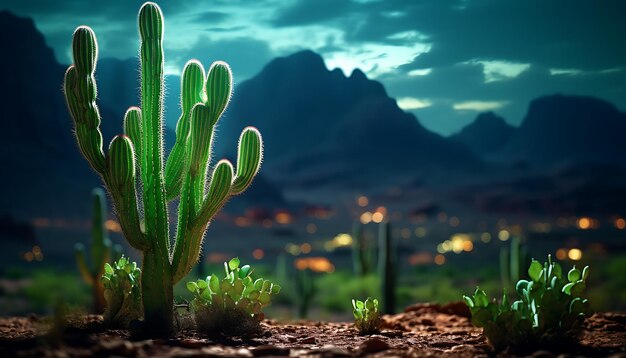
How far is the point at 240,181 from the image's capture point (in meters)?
4.88

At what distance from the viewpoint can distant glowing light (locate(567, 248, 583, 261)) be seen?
1362 centimetres

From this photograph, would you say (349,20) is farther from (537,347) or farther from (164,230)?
(537,347)

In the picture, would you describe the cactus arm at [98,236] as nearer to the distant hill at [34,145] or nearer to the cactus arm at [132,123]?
the cactus arm at [132,123]

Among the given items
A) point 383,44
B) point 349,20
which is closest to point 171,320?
point 383,44

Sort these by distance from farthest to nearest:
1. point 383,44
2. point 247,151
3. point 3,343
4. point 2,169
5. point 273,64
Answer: point 2,169 < point 273,64 < point 383,44 < point 247,151 < point 3,343

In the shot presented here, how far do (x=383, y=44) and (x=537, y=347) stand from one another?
379cm

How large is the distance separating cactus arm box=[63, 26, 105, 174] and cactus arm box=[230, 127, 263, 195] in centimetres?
91

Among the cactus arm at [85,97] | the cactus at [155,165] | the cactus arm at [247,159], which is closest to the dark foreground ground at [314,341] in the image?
the cactus at [155,165]

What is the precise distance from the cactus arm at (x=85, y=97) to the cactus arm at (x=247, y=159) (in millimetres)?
910

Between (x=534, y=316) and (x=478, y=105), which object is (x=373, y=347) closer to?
(x=534, y=316)

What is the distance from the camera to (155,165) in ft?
15.4

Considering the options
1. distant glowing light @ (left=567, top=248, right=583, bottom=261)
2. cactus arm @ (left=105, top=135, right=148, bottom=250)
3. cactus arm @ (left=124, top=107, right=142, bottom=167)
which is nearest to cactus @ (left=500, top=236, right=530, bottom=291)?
distant glowing light @ (left=567, top=248, right=583, bottom=261)

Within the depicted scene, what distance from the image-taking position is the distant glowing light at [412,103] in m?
6.91

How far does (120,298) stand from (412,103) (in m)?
3.48
